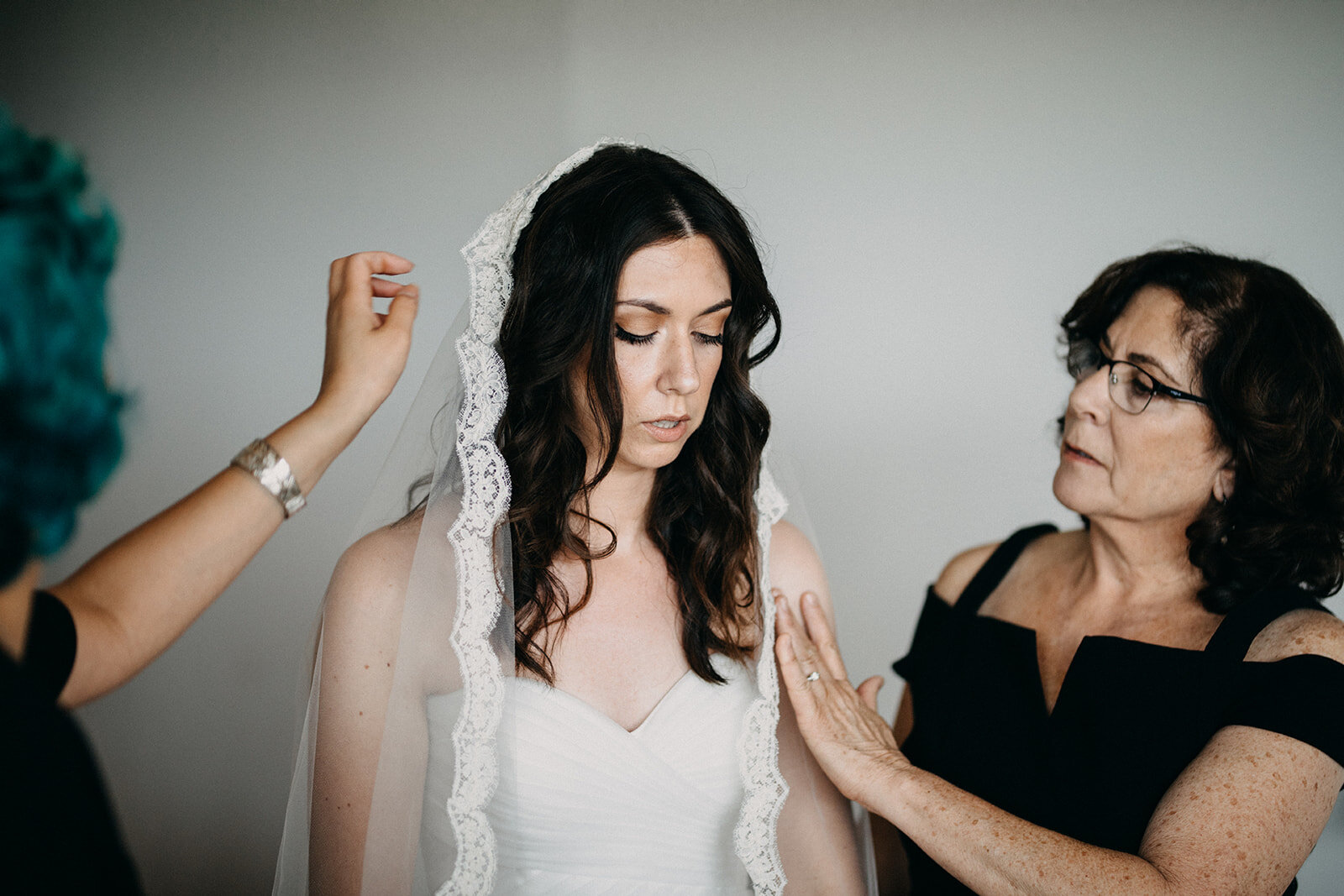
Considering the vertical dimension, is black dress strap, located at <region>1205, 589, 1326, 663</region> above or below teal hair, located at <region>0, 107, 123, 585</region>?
below

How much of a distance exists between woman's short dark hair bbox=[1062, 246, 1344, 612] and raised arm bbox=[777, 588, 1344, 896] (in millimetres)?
147

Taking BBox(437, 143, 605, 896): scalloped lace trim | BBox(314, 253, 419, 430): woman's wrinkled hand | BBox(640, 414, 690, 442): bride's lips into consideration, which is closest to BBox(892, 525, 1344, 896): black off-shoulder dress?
BBox(640, 414, 690, 442): bride's lips

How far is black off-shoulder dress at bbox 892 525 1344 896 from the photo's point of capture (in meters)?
1.41

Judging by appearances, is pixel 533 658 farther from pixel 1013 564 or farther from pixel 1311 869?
pixel 1311 869

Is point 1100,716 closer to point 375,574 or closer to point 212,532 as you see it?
point 375,574

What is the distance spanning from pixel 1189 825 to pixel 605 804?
928 mm

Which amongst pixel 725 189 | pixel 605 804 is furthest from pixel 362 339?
pixel 725 189

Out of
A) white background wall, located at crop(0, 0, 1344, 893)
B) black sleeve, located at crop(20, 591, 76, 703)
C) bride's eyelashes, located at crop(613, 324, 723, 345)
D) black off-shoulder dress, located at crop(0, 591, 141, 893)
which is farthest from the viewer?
white background wall, located at crop(0, 0, 1344, 893)

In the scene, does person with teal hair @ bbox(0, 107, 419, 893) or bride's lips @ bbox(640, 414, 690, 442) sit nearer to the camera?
person with teal hair @ bbox(0, 107, 419, 893)

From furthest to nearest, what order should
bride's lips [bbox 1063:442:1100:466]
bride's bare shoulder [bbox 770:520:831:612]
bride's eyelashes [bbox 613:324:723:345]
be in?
bride's bare shoulder [bbox 770:520:831:612], bride's lips [bbox 1063:442:1100:466], bride's eyelashes [bbox 613:324:723:345]

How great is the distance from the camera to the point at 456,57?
9.52 feet

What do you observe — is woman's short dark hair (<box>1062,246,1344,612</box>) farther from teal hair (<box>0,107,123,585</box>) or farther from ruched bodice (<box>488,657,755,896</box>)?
teal hair (<box>0,107,123,585</box>)

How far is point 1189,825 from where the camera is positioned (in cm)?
134

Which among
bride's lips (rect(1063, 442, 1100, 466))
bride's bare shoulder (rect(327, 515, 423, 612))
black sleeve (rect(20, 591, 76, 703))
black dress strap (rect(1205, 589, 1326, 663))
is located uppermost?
bride's lips (rect(1063, 442, 1100, 466))
